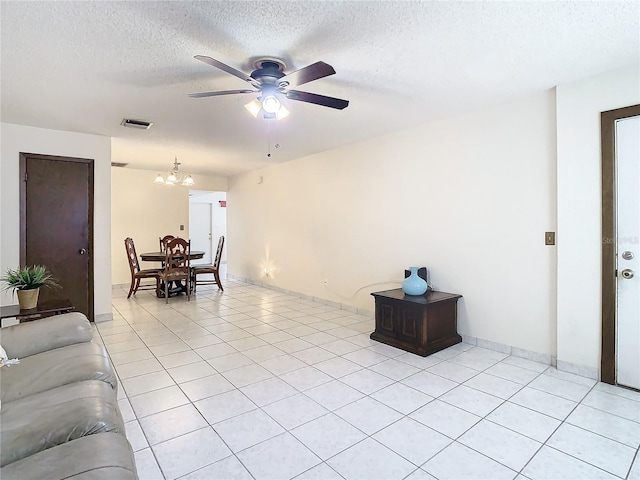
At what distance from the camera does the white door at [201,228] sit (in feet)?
34.2

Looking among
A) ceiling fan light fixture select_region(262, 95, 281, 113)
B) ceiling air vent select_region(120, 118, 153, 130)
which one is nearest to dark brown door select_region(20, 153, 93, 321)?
ceiling air vent select_region(120, 118, 153, 130)

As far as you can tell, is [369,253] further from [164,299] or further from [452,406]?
[164,299]

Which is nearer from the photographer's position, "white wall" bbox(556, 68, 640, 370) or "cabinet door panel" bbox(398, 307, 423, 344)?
"white wall" bbox(556, 68, 640, 370)

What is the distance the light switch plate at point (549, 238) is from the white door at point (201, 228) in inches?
366

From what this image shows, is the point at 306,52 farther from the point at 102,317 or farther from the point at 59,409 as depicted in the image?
the point at 102,317

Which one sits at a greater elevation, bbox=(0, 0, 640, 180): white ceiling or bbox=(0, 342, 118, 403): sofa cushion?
bbox=(0, 0, 640, 180): white ceiling

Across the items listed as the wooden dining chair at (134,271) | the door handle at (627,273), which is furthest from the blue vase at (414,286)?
the wooden dining chair at (134,271)

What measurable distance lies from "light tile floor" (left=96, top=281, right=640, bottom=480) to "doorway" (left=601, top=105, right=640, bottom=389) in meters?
0.24

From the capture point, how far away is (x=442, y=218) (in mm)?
3867

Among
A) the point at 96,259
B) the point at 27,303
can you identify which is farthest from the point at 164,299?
the point at 27,303

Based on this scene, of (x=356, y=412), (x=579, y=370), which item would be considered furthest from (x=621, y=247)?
(x=356, y=412)

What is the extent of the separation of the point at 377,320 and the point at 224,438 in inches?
85.3

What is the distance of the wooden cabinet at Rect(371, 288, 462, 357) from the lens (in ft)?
11.0

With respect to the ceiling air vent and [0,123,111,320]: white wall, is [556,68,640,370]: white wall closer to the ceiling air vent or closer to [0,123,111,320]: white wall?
the ceiling air vent
